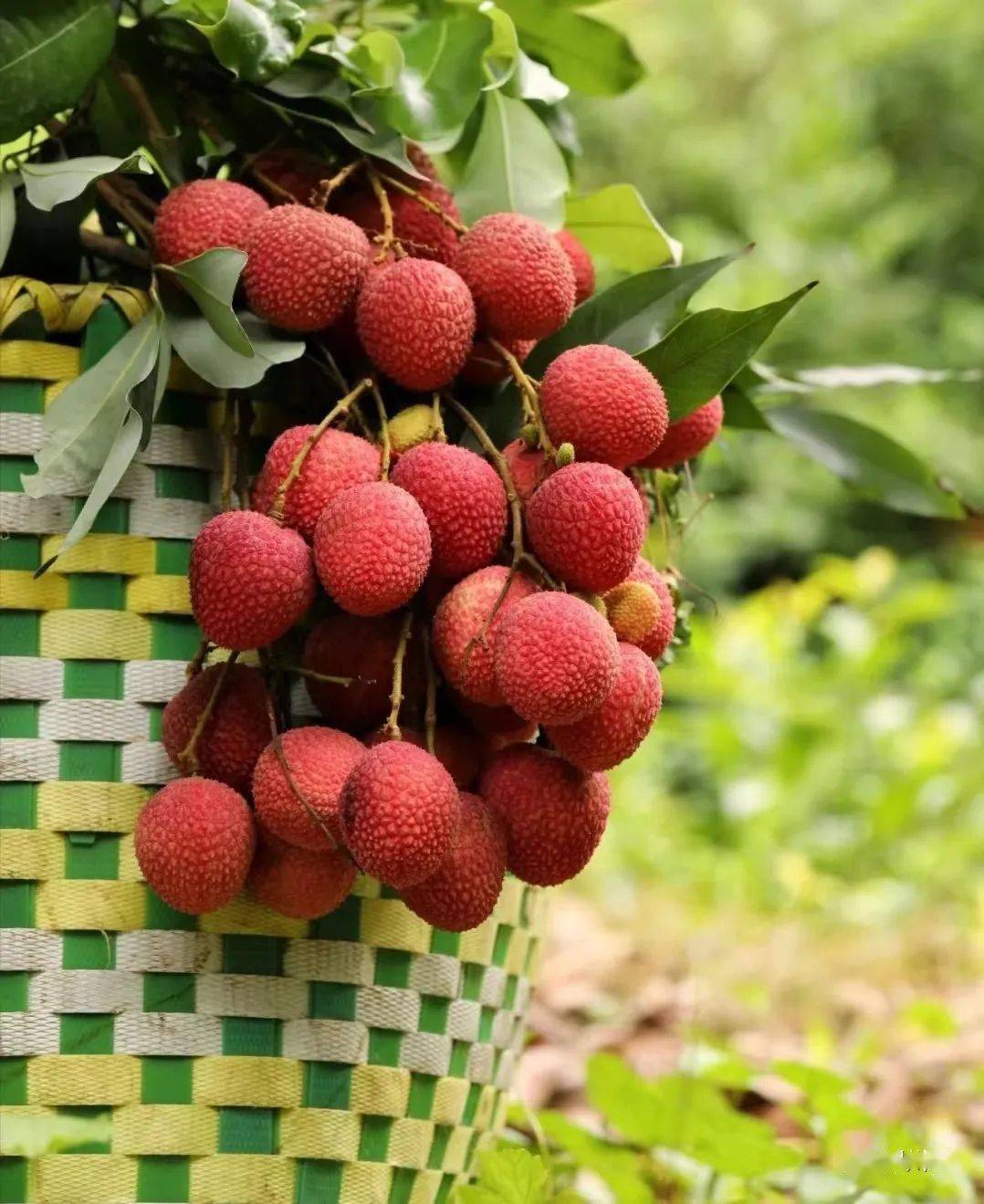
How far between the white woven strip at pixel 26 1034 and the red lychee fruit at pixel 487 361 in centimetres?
30

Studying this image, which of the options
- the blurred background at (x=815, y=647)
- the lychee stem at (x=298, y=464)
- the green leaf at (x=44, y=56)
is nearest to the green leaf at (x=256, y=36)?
the green leaf at (x=44, y=56)

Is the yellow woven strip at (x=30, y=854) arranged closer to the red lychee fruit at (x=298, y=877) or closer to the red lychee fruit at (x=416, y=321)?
the red lychee fruit at (x=298, y=877)

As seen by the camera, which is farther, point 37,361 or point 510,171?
point 510,171

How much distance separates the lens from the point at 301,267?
1.88 feet

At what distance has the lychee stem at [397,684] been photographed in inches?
20.7

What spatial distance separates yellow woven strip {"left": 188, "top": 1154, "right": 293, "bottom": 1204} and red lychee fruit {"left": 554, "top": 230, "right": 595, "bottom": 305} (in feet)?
1.27

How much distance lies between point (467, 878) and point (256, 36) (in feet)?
1.14

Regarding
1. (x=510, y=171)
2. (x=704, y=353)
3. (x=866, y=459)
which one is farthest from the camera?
(x=866, y=459)

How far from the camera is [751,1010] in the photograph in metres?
1.37

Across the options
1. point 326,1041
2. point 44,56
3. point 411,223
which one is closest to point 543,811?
point 326,1041

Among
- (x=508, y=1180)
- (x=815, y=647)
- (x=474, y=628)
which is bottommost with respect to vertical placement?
(x=815, y=647)

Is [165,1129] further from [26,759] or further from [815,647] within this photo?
[815,647]

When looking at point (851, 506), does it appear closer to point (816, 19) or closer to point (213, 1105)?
point (816, 19)

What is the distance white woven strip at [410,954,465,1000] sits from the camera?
63cm
